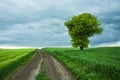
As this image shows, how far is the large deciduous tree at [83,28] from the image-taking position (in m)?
89.4

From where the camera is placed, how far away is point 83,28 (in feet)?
292

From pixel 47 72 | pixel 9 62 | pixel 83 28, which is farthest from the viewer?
pixel 83 28

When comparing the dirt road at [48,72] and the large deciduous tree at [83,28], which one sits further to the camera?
the large deciduous tree at [83,28]

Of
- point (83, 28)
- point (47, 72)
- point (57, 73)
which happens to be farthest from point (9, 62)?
point (83, 28)

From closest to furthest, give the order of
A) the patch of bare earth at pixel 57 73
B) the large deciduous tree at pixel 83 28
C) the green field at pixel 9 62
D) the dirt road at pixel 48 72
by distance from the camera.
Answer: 1. the patch of bare earth at pixel 57 73
2. the dirt road at pixel 48 72
3. the green field at pixel 9 62
4. the large deciduous tree at pixel 83 28

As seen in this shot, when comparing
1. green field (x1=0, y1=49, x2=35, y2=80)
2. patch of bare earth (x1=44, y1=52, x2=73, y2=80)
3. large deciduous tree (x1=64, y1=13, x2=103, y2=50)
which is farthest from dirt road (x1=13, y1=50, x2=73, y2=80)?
large deciduous tree (x1=64, y1=13, x2=103, y2=50)

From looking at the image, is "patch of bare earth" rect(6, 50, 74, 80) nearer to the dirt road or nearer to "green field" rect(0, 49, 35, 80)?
the dirt road

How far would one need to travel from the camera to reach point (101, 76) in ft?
77.0

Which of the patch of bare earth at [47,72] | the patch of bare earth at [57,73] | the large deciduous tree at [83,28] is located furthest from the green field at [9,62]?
the large deciduous tree at [83,28]

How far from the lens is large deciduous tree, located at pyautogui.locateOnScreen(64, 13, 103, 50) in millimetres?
89438

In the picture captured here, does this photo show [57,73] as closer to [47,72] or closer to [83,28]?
[47,72]

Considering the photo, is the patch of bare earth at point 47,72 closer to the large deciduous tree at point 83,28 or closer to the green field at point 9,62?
the green field at point 9,62

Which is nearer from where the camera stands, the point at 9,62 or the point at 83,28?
the point at 9,62

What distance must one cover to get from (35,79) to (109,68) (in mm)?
7040
